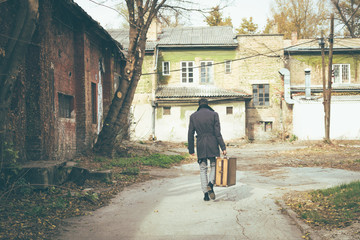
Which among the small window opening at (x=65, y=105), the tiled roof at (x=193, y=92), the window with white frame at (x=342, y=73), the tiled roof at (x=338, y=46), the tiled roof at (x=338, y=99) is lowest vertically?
the small window opening at (x=65, y=105)

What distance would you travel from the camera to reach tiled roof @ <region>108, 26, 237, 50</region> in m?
30.1

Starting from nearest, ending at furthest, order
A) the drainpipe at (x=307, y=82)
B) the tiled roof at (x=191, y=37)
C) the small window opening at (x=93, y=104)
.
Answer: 1. the small window opening at (x=93, y=104)
2. the drainpipe at (x=307, y=82)
3. the tiled roof at (x=191, y=37)

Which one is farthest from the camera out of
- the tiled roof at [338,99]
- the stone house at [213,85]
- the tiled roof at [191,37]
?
the tiled roof at [191,37]

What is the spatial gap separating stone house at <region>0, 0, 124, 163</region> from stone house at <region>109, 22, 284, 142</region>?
8992mm

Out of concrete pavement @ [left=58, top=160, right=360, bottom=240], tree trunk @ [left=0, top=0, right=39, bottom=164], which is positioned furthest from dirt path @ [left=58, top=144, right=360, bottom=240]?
tree trunk @ [left=0, top=0, right=39, bottom=164]

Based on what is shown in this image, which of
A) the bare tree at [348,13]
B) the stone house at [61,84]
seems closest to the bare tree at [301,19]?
the bare tree at [348,13]

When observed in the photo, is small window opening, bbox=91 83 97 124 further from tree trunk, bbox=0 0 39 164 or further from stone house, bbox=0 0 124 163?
tree trunk, bbox=0 0 39 164

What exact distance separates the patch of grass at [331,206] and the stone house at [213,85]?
2129 centimetres

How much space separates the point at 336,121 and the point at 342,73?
6.65 m

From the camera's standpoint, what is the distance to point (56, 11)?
37.1 feet

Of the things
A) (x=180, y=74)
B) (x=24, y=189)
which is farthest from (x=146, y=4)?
(x=180, y=74)

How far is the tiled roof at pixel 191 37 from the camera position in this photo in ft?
98.7

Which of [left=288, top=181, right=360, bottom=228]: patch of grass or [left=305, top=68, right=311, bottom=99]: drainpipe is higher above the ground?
[left=305, top=68, right=311, bottom=99]: drainpipe

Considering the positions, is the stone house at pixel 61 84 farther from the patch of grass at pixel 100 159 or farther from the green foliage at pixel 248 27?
the green foliage at pixel 248 27
